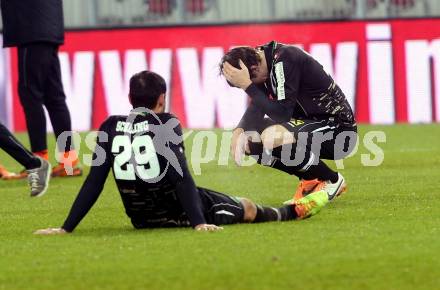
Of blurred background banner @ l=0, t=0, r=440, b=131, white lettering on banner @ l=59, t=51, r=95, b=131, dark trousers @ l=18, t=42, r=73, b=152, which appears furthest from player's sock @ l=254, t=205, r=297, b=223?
white lettering on banner @ l=59, t=51, r=95, b=131

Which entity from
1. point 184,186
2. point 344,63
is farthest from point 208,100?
point 184,186

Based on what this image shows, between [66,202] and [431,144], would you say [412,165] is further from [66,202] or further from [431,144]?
[66,202]

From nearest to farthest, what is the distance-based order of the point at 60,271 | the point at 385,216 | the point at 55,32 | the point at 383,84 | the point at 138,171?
the point at 60,271, the point at 138,171, the point at 385,216, the point at 55,32, the point at 383,84

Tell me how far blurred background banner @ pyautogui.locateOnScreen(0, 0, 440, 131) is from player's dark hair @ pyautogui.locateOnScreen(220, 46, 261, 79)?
10526mm

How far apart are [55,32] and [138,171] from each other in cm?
532

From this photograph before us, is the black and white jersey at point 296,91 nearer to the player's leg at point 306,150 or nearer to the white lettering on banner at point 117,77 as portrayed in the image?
the player's leg at point 306,150

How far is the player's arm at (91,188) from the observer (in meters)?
8.59

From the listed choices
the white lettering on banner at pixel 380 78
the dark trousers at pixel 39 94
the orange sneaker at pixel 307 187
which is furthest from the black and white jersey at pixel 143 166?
the white lettering on banner at pixel 380 78

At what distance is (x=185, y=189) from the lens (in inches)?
334

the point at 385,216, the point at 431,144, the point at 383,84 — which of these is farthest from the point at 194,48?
the point at 385,216

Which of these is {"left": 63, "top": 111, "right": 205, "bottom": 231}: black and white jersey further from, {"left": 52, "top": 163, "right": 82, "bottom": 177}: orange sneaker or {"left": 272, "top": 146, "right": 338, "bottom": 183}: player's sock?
{"left": 52, "top": 163, "right": 82, "bottom": 177}: orange sneaker

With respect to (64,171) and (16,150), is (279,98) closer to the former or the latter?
(16,150)

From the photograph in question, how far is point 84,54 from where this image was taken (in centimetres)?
2067

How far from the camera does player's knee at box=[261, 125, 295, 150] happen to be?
10.3 metres
